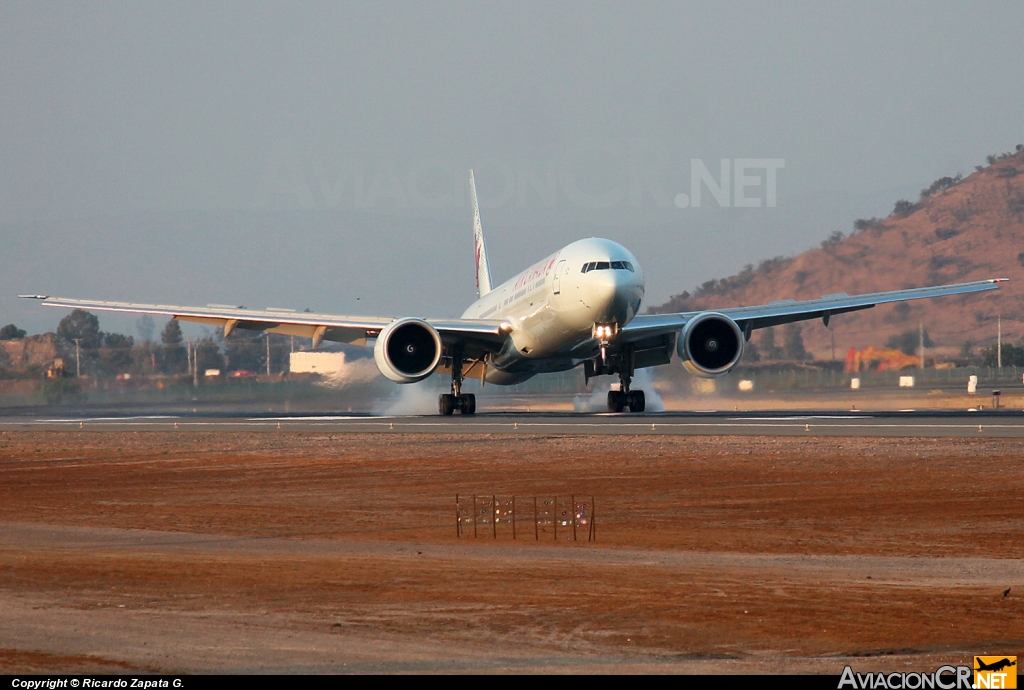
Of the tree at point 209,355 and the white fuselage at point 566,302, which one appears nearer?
the white fuselage at point 566,302

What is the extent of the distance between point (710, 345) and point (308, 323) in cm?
1482

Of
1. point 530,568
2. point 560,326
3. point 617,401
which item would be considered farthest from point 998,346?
point 530,568

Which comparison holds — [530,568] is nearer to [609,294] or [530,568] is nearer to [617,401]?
[609,294]

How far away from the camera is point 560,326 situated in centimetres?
4134

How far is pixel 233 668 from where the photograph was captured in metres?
9.34

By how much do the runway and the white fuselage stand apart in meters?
2.22

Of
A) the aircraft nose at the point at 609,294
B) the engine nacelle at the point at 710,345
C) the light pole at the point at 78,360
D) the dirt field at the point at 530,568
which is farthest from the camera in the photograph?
the light pole at the point at 78,360

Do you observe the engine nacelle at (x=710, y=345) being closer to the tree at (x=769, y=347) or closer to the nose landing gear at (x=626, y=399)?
the nose landing gear at (x=626, y=399)

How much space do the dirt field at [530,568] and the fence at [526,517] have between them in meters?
0.32

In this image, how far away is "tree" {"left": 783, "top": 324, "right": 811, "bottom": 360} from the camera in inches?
2390

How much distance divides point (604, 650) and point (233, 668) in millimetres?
2913

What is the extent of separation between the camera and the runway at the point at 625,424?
3412 centimetres

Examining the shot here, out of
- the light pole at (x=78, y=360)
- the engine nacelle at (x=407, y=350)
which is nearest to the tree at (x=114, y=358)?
the light pole at (x=78, y=360)

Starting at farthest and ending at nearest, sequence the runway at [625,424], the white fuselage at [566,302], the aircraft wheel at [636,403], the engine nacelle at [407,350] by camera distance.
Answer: the aircraft wheel at [636,403], the engine nacelle at [407,350], the white fuselage at [566,302], the runway at [625,424]
